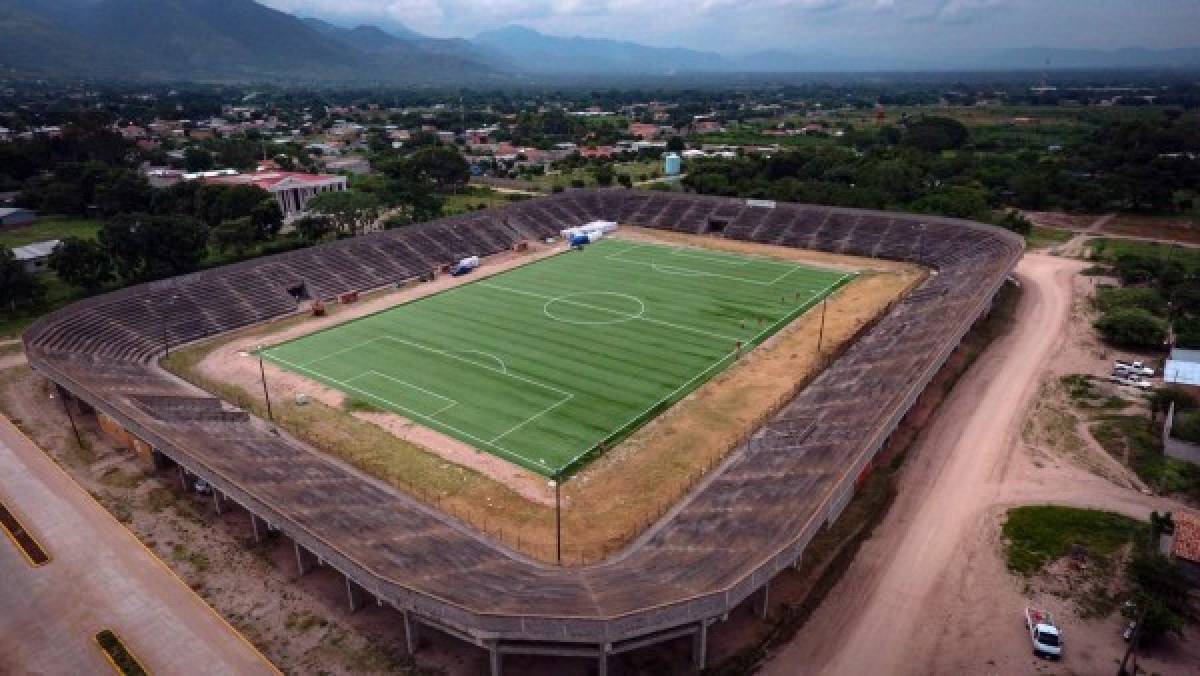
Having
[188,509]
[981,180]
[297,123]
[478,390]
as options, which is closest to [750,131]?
[981,180]

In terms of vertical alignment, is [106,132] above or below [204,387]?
above

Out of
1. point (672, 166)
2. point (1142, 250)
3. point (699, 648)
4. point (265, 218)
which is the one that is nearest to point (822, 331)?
point (699, 648)

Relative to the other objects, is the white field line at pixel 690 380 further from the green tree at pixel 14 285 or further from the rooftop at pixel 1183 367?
the green tree at pixel 14 285

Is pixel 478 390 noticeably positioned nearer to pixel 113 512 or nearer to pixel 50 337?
pixel 113 512

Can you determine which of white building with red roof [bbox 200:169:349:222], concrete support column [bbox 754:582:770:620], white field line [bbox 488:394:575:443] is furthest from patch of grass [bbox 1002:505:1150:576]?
white building with red roof [bbox 200:169:349:222]

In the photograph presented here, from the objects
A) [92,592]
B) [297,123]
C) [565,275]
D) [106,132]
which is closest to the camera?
[92,592]

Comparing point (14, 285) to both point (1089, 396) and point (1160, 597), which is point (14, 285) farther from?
point (1089, 396)

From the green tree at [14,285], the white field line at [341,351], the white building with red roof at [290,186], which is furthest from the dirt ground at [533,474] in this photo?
the white building with red roof at [290,186]
